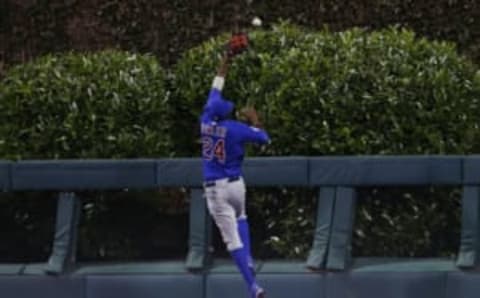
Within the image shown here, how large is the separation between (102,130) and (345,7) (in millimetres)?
3158

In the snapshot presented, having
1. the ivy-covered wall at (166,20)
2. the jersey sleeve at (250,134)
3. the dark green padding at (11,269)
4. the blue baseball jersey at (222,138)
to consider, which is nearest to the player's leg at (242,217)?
the blue baseball jersey at (222,138)

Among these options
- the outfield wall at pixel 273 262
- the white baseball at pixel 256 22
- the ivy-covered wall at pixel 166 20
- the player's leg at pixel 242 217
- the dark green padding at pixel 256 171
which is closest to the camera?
the player's leg at pixel 242 217

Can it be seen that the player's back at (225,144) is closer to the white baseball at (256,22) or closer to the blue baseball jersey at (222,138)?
the blue baseball jersey at (222,138)

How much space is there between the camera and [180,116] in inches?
454

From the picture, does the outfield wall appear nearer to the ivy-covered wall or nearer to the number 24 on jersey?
the number 24 on jersey

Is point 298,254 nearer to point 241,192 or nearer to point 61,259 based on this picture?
point 241,192

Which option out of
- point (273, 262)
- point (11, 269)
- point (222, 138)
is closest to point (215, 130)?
point (222, 138)

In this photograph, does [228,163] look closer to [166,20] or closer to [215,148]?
[215,148]

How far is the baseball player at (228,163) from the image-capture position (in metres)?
9.41

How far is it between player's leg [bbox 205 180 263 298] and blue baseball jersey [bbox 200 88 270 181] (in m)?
0.12

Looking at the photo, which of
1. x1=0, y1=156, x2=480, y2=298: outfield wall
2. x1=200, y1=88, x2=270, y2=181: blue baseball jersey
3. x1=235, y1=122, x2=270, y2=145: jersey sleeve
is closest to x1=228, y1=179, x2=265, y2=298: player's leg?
x1=200, y1=88, x2=270, y2=181: blue baseball jersey

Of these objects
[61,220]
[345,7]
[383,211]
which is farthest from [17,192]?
[345,7]

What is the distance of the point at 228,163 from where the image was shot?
31.2 feet

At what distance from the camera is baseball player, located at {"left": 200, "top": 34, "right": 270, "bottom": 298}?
941cm
